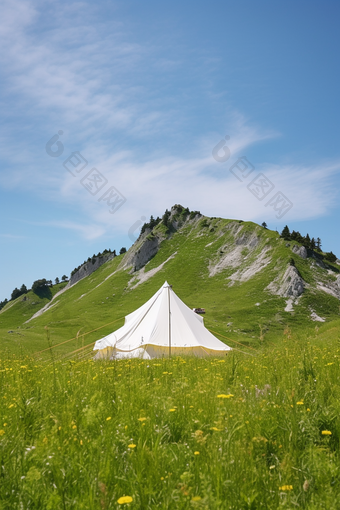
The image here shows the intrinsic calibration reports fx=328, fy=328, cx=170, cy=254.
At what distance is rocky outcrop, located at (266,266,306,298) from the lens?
6575 cm

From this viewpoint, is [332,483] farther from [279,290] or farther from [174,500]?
[279,290]

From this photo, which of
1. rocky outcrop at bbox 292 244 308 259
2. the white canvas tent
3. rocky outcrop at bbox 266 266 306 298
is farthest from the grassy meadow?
rocky outcrop at bbox 292 244 308 259

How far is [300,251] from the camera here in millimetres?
78750

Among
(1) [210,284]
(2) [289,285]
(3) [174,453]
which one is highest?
(1) [210,284]

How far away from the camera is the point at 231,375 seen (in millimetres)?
6203

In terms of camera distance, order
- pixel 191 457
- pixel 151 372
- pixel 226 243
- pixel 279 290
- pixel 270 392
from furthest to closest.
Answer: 1. pixel 226 243
2. pixel 279 290
3. pixel 151 372
4. pixel 270 392
5. pixel 191 457

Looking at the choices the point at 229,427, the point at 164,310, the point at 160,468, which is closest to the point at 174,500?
the point at 160,468

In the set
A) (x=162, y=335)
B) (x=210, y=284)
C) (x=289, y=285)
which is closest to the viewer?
(x=162, y=335)

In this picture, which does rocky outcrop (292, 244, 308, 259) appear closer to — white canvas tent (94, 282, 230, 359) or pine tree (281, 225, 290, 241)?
pine tree (281, 225, 290, 241)

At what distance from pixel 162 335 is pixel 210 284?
7172 cm

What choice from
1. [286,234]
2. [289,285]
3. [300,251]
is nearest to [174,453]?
[289,285]

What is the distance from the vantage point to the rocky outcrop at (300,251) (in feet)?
256

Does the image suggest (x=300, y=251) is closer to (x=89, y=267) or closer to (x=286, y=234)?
(x=286, y=234)

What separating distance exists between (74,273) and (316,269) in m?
130
